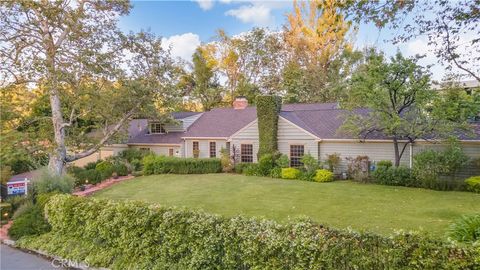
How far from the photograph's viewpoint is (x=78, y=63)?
1534 cm

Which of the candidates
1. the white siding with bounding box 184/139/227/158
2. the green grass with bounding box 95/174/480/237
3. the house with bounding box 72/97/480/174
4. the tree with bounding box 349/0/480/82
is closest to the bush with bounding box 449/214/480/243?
the green grass with bounding box 95/174/480/237

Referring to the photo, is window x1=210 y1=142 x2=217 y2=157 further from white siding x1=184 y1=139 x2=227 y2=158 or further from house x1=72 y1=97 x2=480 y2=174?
white siding x1=184 y1=139 x2=227 y2=158

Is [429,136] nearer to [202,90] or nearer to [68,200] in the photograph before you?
[68,200]

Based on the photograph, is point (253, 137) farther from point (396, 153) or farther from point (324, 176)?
point (396, 153)

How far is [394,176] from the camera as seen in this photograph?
1548 cm

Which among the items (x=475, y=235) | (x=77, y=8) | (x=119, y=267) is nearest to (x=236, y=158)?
(x=77, y=8)

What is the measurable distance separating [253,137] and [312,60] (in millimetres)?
16769

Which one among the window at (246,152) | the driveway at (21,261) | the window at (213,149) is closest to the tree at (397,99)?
the window at (246,152)

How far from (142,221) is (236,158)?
1484cm

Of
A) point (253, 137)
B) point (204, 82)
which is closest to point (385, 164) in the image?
point (253, 137)

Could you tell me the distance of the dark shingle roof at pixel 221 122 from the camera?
24.0m

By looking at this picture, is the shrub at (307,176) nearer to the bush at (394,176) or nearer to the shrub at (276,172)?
the shrub at (276,172)

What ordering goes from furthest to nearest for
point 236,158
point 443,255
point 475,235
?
point 236,158, point 475,235, point 443,255

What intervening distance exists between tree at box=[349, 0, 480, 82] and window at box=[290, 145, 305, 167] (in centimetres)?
1050
